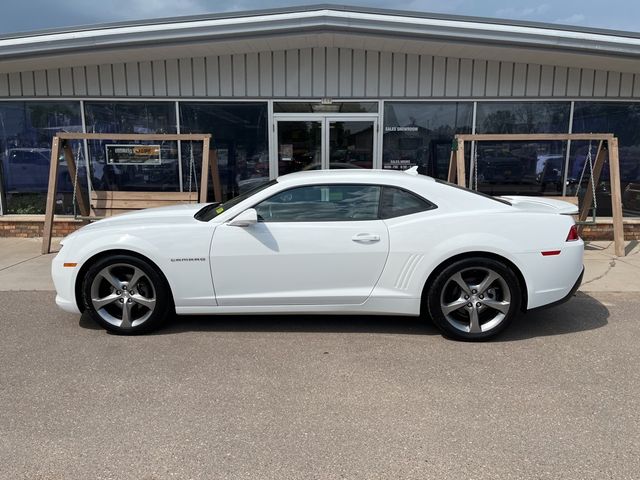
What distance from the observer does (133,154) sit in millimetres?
8836

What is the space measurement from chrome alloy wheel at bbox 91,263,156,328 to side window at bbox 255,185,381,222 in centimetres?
118

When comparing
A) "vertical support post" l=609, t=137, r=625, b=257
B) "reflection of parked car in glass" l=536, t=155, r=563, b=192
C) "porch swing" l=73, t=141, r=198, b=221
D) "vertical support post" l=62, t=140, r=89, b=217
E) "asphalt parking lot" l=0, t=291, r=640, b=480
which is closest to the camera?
"asphalt parking lot" l=0, t=291, r=640, b=480

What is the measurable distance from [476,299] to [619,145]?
6.71m

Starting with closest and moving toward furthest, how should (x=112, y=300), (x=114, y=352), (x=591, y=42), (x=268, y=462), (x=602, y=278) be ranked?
(x=268, y=462) < (x=114, y=352) < (x=112, y=300) < (x=602, y=278) < (x=591, y=42)

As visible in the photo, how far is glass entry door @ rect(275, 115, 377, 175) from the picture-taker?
8.60 metres

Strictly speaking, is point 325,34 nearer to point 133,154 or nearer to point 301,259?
point 133,154

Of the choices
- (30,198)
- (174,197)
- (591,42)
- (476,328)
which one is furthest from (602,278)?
(30,198)

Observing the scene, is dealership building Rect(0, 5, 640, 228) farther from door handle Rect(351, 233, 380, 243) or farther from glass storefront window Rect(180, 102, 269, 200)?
door handle Rect(351, 233, 380, 243)

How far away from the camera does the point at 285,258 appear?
3.98 meters

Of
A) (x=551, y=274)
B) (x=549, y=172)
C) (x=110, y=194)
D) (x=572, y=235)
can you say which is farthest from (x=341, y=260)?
(x=549, y=172)

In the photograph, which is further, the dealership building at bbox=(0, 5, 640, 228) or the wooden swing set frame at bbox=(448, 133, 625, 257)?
the dealership building at bbox=(0, 5, 640, 228)

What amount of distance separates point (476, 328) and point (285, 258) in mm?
1717

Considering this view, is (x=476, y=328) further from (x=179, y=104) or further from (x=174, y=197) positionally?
(x=179, y=104)

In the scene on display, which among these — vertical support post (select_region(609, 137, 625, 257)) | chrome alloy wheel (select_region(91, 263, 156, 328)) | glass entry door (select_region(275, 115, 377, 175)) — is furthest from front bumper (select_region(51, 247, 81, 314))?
vertical support post (select_region(609, 137, 625, 257))
